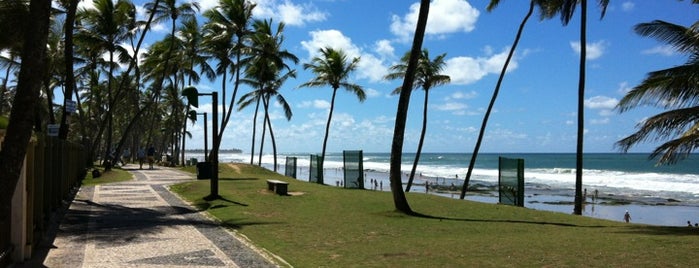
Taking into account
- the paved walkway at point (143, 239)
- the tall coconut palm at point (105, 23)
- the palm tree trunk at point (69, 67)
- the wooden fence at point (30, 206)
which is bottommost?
the paved walkway at point (143, 239)

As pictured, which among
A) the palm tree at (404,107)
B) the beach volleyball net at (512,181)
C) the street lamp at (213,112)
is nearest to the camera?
the palm tree at (404,107)

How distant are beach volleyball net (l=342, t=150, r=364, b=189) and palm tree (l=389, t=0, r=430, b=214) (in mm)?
9008

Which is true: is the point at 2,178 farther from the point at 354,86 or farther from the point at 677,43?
the point at 354,86

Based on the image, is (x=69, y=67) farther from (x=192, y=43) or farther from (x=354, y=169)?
(x=192, y=43)

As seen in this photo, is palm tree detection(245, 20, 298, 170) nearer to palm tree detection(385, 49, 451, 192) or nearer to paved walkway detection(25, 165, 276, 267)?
palm tree detection(385, 49, 451, 192)

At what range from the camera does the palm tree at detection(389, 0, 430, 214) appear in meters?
12.4

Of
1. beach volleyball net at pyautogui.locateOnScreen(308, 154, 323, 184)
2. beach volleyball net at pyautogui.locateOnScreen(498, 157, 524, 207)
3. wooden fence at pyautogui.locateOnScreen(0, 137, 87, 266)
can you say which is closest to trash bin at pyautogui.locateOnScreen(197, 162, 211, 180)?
wooden fence at pyautogui.locateOnScreen(0, 137, 87, 266)

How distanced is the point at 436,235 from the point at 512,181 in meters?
8.64

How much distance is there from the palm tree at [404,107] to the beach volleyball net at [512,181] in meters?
5.47

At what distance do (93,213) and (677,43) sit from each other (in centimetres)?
1173

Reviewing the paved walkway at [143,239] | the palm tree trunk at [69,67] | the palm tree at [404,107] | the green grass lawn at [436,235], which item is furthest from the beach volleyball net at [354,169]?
the palm tree trunk at [69,67]

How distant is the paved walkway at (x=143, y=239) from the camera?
→ 6.77 meters

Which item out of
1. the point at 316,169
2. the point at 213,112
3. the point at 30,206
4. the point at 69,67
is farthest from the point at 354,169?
the point at 30,206

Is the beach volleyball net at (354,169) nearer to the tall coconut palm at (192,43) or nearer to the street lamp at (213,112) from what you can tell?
the street lamp at (213,112)
